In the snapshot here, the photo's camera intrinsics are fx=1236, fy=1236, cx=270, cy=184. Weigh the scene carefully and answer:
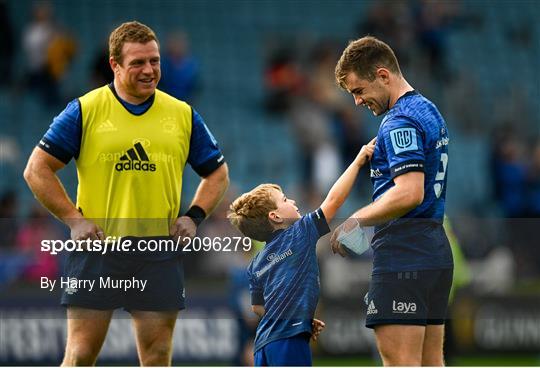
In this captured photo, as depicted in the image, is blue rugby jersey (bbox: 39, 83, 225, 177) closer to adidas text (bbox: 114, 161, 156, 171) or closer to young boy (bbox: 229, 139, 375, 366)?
adidas text (bbox: 114, 161, 156, 171)

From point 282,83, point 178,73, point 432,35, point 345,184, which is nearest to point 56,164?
point 345,184

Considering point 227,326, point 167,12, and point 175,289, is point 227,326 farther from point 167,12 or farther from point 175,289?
point 167,12

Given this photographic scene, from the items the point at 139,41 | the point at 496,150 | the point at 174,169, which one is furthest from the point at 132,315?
the point at 496,150

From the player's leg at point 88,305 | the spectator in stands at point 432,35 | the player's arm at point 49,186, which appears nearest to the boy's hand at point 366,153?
the player's leg at point 88,305

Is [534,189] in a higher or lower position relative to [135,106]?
higher

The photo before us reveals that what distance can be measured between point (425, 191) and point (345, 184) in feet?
1.39

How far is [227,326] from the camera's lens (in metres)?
12.3

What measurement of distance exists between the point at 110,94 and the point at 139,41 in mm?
344

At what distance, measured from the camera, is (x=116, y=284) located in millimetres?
6625

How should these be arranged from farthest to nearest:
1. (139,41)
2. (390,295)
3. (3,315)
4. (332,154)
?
1. (332,154)
2. (3,315)
3. (139,41)
4. (390,295)

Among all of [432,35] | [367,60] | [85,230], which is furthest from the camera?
[432,35]

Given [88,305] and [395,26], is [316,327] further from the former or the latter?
[395,26]

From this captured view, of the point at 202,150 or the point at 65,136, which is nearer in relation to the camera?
the point at 65,136

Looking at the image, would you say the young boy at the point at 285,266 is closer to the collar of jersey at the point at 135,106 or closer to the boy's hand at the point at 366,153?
the boy's hand at the point at 366,153
